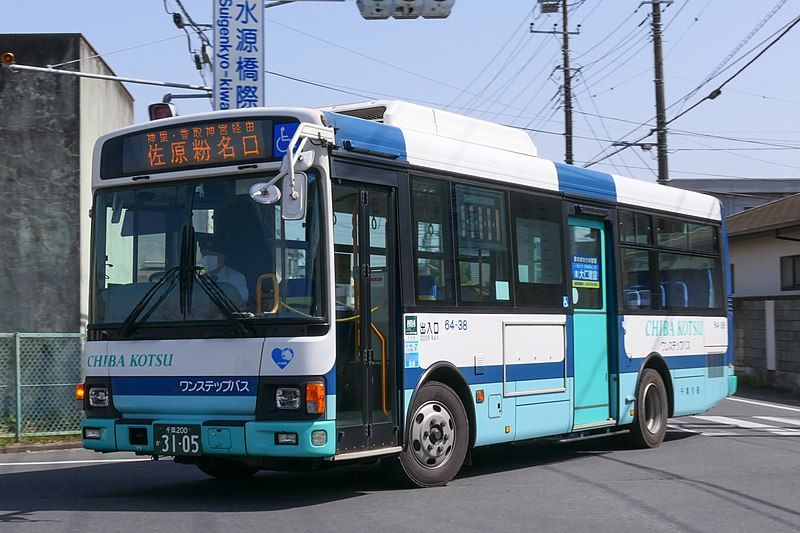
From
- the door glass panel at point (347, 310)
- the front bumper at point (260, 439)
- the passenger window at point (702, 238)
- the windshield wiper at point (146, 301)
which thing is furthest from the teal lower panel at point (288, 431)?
the passenger window at point (702, 238)

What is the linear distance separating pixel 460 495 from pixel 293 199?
314 centimetres

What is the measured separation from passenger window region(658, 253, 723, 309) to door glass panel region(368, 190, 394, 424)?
571 cm

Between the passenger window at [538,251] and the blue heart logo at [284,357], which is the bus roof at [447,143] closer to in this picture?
the passenger window at [538,251]

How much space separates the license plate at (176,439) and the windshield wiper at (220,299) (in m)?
0.88

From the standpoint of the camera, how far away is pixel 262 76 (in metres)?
17.1

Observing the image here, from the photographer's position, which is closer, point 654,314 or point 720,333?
point 654,314

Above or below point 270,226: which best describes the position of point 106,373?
below

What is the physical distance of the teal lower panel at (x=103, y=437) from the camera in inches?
359

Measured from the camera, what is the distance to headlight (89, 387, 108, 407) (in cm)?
928

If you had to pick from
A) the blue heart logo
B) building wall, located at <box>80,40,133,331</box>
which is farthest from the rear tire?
building wall, located at <box>80,40,133,331</box>

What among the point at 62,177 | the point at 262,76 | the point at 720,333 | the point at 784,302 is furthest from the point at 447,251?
the point at 784,302

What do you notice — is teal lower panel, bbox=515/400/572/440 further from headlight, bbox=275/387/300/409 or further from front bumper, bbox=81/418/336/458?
headlight, bbox=275/387/300/409

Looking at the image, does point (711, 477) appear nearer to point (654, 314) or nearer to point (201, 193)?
point (654, 314)

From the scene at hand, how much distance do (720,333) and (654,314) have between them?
214 centimetres
